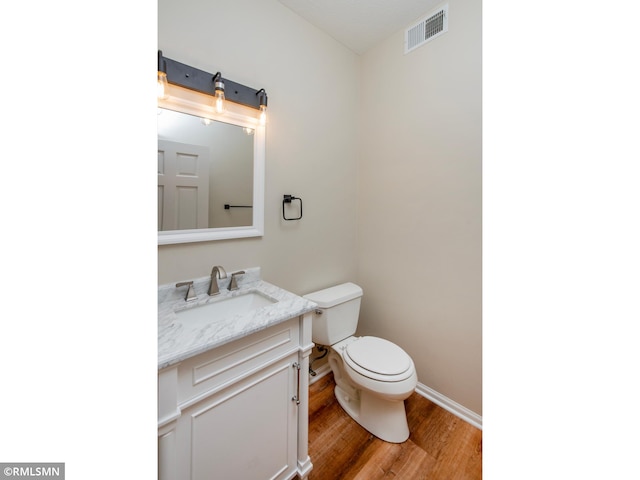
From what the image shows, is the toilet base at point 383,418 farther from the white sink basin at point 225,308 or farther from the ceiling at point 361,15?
the ceiling at point 361,15

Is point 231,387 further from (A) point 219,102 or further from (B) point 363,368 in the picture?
(A) point 219,102

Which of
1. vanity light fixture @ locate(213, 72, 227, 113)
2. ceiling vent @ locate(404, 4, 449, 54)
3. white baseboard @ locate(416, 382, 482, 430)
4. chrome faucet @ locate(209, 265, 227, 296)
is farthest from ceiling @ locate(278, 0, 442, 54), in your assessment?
white baseboard @ locate(416, 382, 482, 430)

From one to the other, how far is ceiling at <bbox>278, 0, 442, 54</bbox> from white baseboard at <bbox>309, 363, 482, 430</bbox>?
2424mm

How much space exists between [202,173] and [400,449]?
182cm

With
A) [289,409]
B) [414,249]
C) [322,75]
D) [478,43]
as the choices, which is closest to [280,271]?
[289,409]

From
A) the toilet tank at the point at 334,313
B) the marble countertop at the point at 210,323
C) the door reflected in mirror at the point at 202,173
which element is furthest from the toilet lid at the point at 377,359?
the door reflected in mirror at the point at 202,173

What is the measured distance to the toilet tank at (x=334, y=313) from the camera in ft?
5.49

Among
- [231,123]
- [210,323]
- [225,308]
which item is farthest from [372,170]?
[210,323]

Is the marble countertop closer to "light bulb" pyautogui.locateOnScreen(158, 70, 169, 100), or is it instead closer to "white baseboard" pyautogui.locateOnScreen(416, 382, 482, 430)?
"light bulb" pyautogui.locateOnScreen(158, 70, 169, 100)

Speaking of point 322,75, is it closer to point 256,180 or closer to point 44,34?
point 256,180

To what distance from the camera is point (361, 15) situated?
1.66 meters

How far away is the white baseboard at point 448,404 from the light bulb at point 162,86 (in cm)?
191

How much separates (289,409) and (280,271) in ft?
2.52

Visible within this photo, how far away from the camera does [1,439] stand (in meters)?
0.24
